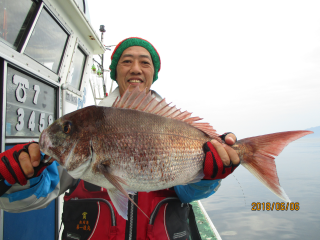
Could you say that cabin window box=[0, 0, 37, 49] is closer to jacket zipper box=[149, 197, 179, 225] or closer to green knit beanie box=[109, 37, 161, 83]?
green knit beanie box=[109, 37, 161, 83]

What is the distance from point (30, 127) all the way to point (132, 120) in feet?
6.00

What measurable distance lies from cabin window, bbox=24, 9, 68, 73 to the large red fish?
1943 mm

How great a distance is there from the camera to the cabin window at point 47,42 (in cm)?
238

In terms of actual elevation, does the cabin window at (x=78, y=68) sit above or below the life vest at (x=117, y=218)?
above

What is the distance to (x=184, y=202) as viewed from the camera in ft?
5.89

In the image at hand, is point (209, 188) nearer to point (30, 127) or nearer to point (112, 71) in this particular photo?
point (112, 71)

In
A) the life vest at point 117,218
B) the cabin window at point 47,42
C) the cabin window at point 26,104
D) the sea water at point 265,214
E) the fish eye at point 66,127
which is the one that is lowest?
the sea water at point 265,214

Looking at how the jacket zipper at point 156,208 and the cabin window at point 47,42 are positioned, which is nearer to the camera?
the jacket zipper at point 156,208

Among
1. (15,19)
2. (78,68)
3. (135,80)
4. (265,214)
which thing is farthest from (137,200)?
(265,214)

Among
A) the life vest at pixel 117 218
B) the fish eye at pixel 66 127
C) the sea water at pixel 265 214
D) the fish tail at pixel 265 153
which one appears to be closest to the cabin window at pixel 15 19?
the fish eye at pixel 66 127

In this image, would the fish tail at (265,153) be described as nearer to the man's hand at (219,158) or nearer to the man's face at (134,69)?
the man's hand at (219,158)

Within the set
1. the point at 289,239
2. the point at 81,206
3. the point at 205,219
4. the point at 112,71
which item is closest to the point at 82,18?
the point at 112,71

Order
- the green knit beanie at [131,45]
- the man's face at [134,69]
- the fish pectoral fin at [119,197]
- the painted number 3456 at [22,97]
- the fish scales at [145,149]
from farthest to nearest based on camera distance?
the green knit beanie at [131,45] → the man's face at [134,69] → the painted number 3456 at [22,97] → the fish scales at [145,149] → the fish pectoral fin at [119,197]

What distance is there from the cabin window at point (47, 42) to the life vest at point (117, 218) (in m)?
2.07
